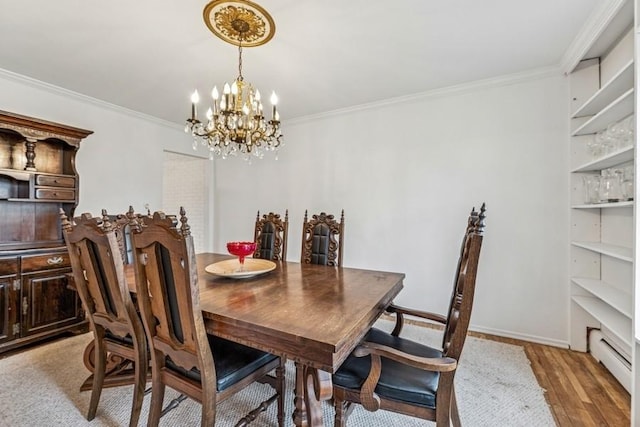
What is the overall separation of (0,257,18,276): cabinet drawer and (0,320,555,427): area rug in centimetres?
68

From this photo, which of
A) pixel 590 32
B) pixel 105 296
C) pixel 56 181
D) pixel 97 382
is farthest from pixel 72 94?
pixel 590 32

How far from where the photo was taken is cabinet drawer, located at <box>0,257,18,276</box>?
8.00 feet

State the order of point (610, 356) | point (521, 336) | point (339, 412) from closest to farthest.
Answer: point (339, 412) < point (610, 356) < point (521, 336)

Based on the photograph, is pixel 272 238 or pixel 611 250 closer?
pixel 611 250

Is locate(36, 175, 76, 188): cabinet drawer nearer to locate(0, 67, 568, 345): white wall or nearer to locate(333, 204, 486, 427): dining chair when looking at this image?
locate(0, 67, 568, 345): white wall

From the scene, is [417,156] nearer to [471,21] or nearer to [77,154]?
[471,21]

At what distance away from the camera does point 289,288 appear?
1.71 metres

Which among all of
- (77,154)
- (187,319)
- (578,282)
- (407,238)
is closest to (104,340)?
(187,319)

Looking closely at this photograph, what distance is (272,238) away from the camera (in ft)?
9.08

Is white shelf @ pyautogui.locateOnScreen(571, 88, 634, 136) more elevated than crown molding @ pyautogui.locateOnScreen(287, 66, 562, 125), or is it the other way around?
crown molding @ pyautogui.locateOnScreen(287, 66, 562, 125)

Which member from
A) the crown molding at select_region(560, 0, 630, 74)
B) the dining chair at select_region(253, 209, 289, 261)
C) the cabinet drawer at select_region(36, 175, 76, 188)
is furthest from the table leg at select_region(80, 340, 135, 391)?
the crown molding at select_region(560, 0, 630, 74)

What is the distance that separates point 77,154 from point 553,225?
4.72 metres

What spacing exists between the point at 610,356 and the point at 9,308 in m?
4.64

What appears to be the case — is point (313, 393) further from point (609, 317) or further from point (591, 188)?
point (591, 188)
